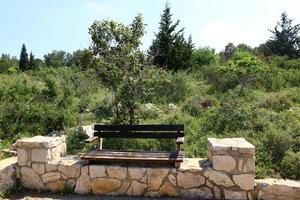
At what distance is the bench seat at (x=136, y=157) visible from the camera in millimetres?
5879

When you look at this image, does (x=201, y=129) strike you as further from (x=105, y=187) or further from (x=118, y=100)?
(x=105, y=187)

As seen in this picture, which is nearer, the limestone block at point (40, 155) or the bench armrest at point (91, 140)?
the limestone block at point (40, 155)

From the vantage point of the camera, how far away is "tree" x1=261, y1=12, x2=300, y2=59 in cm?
2952

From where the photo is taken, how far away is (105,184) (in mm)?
6008

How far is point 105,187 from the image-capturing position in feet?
19.7

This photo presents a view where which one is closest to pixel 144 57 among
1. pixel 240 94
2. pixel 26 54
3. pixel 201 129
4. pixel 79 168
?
pixel 201 129

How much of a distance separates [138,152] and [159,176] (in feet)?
2.21

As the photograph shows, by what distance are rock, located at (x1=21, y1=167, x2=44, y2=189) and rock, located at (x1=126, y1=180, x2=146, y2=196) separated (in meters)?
1.55

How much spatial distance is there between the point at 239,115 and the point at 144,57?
8.73ft

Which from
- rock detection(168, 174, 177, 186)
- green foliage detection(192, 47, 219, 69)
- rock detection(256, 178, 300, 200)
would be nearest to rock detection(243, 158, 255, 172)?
rock detection(256, 178, 300, 200)

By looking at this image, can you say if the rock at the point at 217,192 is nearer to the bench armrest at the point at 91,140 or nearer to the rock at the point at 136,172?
the rock at the point at 136,172

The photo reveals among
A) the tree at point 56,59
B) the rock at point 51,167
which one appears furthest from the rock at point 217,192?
the tree at point 56,59

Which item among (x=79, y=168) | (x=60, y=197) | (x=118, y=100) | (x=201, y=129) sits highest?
(x=118, y=100)

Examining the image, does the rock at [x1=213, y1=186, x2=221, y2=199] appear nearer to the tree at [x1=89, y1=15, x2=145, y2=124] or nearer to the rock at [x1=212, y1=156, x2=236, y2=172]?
the rock at [x1=212, y1=156, x2=236, y2=172]
